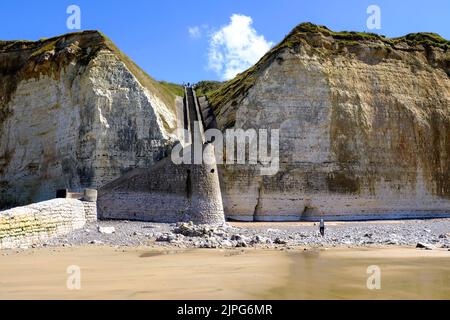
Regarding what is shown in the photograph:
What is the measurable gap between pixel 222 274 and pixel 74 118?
21086 millimetres

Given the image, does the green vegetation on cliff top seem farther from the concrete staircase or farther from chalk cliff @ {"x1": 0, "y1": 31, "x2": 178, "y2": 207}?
the concrete staircase

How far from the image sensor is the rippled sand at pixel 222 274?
553cm

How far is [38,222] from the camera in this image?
13.1 metres

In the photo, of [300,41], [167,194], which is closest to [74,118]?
[167,194]

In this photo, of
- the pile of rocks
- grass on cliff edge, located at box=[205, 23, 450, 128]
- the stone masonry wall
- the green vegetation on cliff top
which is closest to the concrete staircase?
the stone masonry wall

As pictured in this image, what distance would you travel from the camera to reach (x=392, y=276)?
23.4 feet

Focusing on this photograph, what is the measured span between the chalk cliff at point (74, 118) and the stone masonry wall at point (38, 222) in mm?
7485

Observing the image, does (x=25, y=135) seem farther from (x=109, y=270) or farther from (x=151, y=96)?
(x=109, y=270)

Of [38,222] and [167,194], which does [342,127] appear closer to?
[167,194]

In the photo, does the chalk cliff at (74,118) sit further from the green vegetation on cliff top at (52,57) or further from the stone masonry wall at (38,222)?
the stone masonry wall at (38,222)

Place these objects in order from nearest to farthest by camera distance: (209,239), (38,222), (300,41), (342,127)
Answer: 1. (209,239)
2. (38,222)
3. (342,127)
4. (300,41)

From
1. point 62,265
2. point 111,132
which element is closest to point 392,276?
point 62,265

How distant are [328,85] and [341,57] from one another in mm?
2761

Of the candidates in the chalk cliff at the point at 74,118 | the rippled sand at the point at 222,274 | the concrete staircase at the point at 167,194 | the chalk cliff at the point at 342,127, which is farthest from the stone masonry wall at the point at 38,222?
the chalk cliff at the point at 342,127
